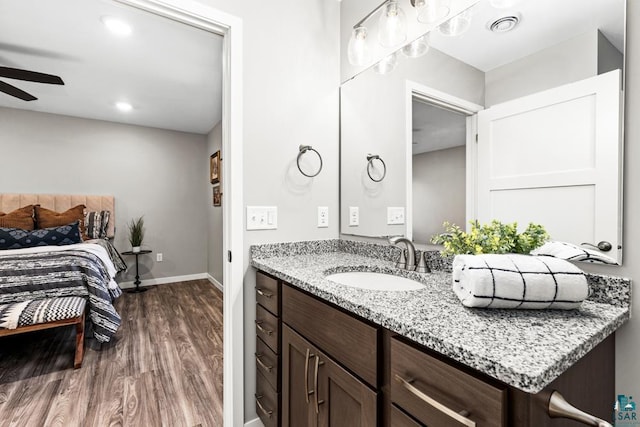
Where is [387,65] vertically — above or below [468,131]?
above

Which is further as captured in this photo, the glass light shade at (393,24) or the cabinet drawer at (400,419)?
the glass light shade at (393,24)

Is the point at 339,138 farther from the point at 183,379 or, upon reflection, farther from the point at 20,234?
the point at 20,234

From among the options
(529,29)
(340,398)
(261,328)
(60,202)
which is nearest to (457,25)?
(529,29)

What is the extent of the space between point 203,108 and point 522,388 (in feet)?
13.5

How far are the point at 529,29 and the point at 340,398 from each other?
1330mm

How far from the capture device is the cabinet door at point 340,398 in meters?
0.81

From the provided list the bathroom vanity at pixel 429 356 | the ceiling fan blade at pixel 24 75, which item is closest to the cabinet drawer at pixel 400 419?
the bathroom vanity at pixel 429 356

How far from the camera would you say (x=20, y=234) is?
3098 mm

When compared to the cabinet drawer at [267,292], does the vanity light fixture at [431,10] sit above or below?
above

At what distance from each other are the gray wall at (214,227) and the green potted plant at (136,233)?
3.09ft

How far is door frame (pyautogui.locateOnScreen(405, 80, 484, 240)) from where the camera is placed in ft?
3.76

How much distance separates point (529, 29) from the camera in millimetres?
999

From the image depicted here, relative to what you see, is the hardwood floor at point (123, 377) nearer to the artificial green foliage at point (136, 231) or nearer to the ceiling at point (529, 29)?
the artificial green foliage at point (136, 231)

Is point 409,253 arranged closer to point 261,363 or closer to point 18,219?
point 261,363
